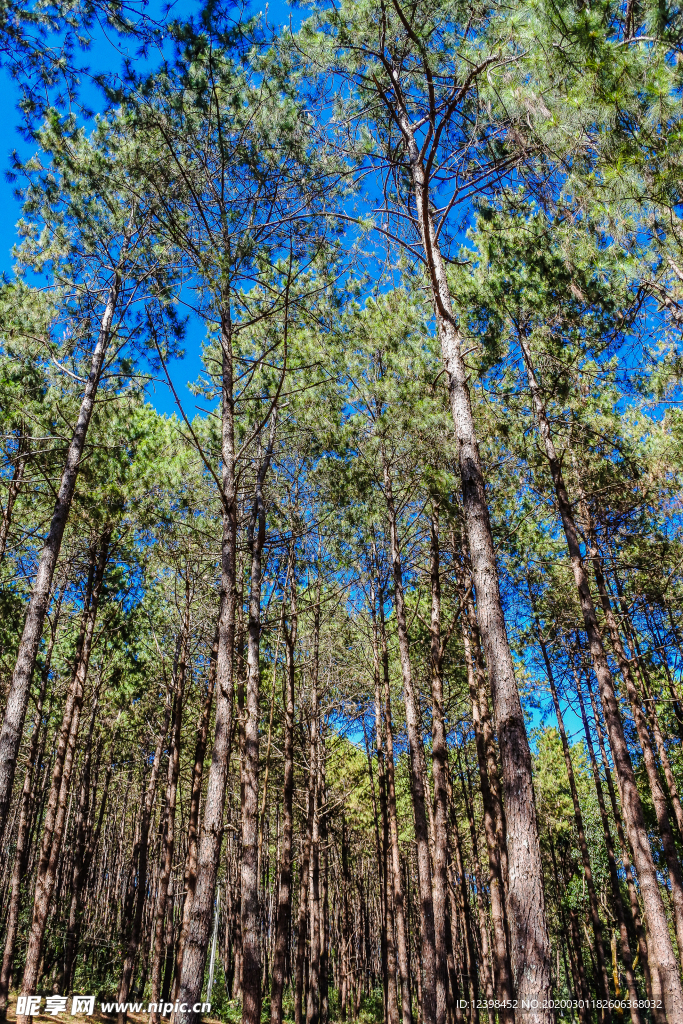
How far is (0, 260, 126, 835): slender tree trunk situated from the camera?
5.61 m

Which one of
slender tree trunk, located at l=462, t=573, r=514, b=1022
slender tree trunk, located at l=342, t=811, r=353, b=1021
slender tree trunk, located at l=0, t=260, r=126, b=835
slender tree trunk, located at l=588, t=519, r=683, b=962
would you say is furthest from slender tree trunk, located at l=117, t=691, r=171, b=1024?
slender tree trunk, located at l=588, t=519, r=683, b=962

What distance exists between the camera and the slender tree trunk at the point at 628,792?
6.37 metres

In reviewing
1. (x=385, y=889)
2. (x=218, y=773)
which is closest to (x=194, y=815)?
Answer: (x=218, y=773)

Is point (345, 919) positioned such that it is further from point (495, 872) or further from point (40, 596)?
point (40, 596)

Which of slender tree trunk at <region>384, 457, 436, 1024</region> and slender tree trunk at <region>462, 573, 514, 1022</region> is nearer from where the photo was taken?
slender tree trunk at <region>384, 457, 436, 1024</region>

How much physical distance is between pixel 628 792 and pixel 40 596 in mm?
7811

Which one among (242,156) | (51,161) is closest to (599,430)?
(242,156)

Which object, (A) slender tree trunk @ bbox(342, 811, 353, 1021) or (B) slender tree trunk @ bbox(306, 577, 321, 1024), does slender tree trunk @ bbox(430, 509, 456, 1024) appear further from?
(A) slender tree trunk @ bbox(342, 811, 353, 1021)

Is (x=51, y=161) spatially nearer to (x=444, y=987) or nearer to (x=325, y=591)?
(x=325, y=591)

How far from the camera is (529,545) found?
9523mm

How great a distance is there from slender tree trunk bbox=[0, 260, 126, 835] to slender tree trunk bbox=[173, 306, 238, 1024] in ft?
7.73

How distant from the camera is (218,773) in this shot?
479 centimetres

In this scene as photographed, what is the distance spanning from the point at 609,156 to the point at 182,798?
1936cm

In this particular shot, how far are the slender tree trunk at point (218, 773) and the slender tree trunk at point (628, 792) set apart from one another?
496cm
